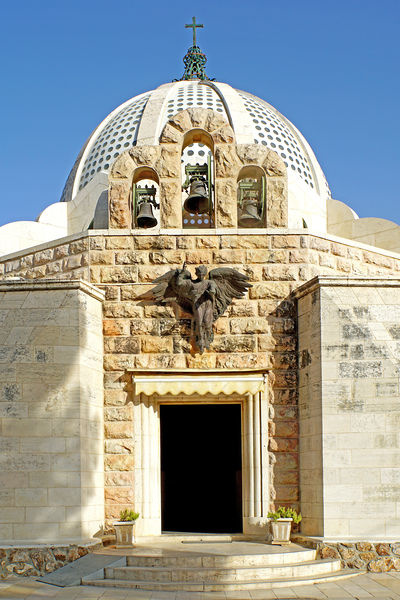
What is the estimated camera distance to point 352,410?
9.64 metres

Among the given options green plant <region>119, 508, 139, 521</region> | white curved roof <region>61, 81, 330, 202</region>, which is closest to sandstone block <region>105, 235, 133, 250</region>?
green plant <region>119, 508, 139, 521</region>

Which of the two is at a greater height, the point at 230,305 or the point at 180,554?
the point at 230,305

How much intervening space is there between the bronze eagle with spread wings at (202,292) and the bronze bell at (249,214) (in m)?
1.16

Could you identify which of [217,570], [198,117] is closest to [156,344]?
[217,570]

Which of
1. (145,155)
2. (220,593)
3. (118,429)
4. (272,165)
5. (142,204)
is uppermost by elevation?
(145,155)

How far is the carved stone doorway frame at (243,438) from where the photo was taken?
1027cm

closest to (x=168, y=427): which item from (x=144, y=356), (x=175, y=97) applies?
(x=144, y=356)

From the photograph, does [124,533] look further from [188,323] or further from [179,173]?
[179,173]

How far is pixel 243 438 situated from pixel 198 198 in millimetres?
3714

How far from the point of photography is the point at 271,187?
435 inches

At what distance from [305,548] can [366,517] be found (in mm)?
863

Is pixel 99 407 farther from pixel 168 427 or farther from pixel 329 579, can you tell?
pixel 168 427

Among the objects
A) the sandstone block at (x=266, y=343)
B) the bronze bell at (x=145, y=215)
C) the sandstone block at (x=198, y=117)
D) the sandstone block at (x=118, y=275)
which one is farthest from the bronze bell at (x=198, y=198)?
the sandstone block at (x=266, y=343)

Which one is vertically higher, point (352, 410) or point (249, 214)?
point (249, 214)
